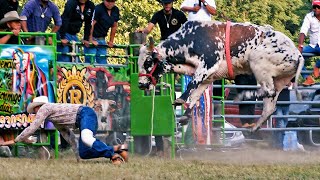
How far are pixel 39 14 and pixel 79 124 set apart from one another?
2.91 meters

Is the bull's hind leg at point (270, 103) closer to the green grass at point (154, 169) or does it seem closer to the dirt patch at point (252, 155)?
the dirt patch at point (252, 155)

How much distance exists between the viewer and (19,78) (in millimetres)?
15234

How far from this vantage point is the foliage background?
35.9m

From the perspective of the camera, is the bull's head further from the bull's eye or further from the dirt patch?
the dirt patch

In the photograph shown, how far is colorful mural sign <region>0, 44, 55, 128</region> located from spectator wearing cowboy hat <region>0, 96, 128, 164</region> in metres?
0.58

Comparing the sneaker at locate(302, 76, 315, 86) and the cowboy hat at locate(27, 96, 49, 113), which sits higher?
the sneaker at locate(302, 76, 315, 86)

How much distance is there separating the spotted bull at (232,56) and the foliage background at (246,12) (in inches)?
747

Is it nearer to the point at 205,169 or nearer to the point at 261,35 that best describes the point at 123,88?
the point at 261,35

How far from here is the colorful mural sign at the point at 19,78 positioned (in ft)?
49.8

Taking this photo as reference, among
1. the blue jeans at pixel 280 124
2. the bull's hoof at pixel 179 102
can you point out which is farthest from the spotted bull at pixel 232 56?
the blue jeans at pixel 280 124

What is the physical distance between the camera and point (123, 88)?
17156mm

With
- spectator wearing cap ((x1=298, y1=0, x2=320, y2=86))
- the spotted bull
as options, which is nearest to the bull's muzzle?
the spotted bull

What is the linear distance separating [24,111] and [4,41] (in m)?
1.17

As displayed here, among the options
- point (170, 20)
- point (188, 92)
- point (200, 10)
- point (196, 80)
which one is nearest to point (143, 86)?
point (188, 92)
